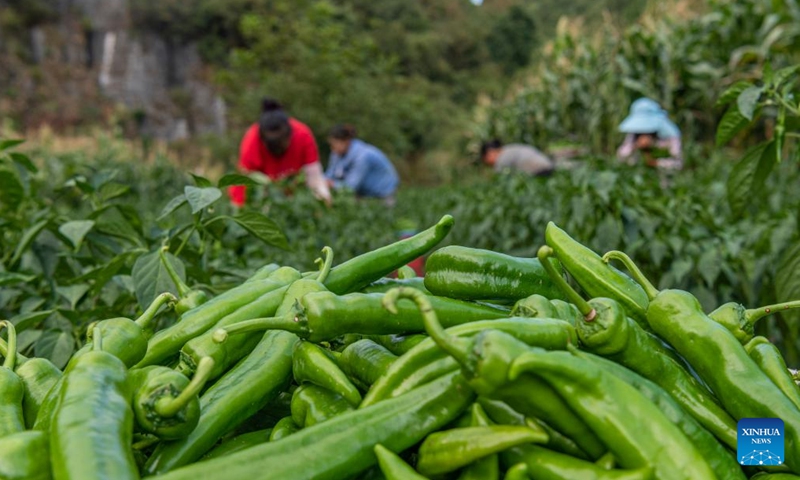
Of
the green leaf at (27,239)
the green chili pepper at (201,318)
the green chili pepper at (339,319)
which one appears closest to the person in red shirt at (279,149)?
the green leaf at (27,239)

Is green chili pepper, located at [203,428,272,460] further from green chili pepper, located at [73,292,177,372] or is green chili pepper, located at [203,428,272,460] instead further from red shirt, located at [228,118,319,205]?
red shirt, located at [228,118,319,205]

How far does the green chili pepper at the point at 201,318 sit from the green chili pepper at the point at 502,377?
21.2 inches

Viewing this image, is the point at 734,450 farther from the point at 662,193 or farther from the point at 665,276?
the point at 662,193

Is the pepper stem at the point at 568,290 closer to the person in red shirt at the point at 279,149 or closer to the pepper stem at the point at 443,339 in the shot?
the pepper stem at the point at 443,339

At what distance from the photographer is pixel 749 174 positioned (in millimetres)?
2984

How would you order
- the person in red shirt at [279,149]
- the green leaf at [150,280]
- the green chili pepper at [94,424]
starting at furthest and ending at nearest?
the person in red shirt at [279,149]
the green leaf at [150,280]
the green chili pepper at [94,424]

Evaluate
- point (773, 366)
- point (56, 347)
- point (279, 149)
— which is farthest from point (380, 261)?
point (279, 149)

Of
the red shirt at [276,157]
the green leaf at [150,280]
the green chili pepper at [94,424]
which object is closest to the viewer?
the green chili pepper at [94,424]

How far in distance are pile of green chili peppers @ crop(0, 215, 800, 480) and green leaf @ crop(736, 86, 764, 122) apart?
1313 mm

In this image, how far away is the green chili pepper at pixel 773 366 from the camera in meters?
1.32

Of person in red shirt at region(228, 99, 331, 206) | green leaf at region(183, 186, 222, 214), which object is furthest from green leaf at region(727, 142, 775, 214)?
person in red shirt at region(228, 99, 331, 206)

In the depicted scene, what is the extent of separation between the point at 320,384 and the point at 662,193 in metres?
3.41

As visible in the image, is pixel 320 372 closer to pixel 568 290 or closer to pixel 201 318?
pixel 201 318

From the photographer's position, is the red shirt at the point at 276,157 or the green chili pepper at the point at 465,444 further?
the red shirt at the point at 276,157
